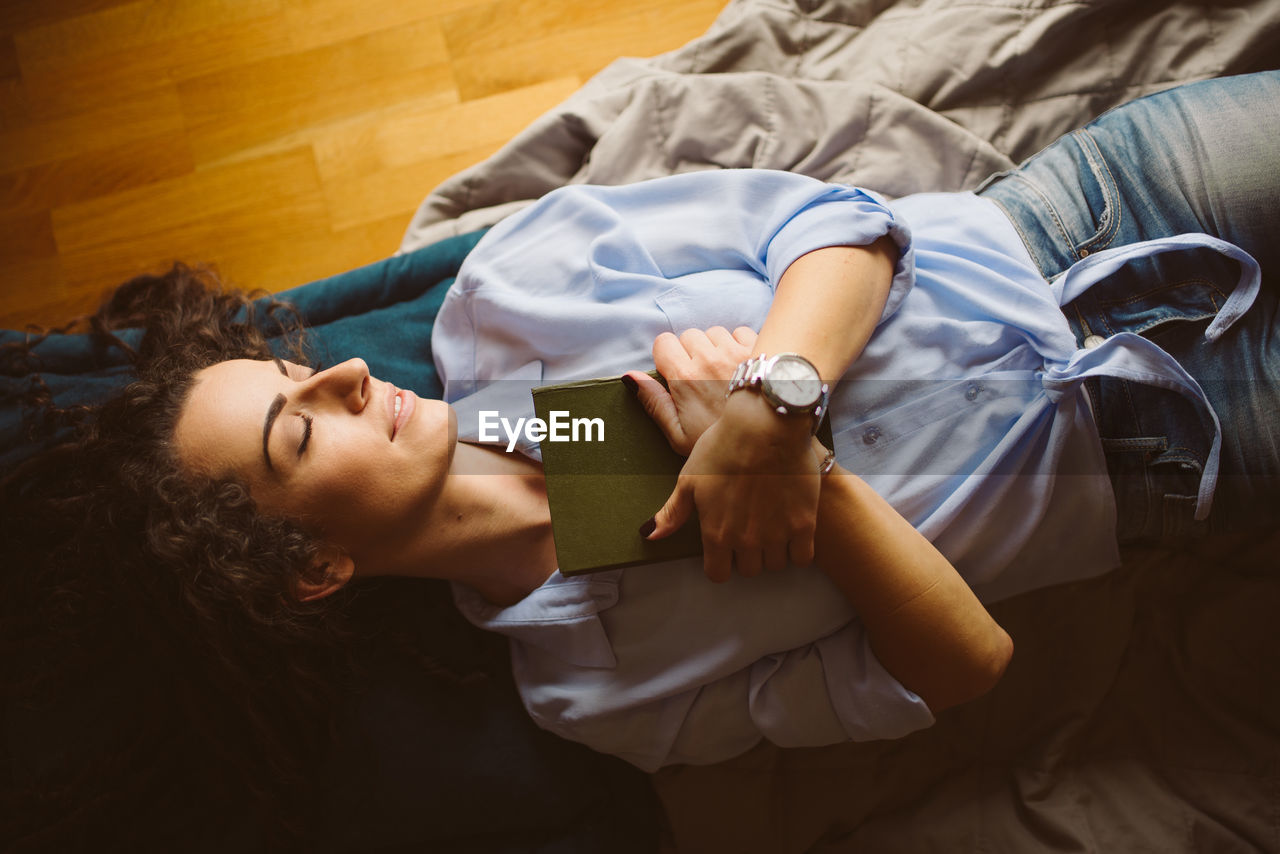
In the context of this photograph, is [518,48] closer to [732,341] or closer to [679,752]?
[732,341]

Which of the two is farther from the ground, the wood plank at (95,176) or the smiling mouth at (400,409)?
the wood plank at (95,176)

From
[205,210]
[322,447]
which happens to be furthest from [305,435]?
[205,210]

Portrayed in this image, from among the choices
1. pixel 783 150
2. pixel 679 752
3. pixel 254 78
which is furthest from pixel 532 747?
pixel 254 78

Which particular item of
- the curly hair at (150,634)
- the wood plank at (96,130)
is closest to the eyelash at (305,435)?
the curly hair at (150,634)

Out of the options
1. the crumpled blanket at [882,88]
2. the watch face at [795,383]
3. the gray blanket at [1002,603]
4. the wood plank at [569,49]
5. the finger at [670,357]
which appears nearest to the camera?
the watch face at [795,383]

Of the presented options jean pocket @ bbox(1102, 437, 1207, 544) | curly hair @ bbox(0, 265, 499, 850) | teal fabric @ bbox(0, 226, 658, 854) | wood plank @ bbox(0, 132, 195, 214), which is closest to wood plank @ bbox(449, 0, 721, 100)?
wood plank @ bbox(0, 132, 195, 214)

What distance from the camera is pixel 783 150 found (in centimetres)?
117

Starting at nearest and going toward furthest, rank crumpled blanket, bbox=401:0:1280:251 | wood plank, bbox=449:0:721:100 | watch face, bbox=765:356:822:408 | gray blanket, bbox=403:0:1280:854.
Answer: watch face, bbox=765:356:822:408 < gray blanket, bbox=403:0:1280:854 < crumpled blanket, bbox=401:0:1280:251 < wood plank, bbox=449:0:721:100

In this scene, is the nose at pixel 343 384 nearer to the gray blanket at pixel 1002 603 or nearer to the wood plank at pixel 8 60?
the gray blanket at pixel 1002 603

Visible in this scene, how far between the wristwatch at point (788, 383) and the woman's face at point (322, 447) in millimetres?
402


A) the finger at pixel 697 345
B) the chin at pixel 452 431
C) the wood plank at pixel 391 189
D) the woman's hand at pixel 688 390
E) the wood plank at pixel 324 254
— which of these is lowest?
the chin at pixel 452 431

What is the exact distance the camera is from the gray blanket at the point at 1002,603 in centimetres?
102

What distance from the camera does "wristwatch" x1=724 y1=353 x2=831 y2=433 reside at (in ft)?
2.49

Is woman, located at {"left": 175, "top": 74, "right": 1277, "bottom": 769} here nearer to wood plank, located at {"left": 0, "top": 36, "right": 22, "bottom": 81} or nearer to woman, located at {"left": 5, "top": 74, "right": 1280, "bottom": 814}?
woman, located at {"left": 5, "top": 74, "right": 1280, "bottom": 814}
